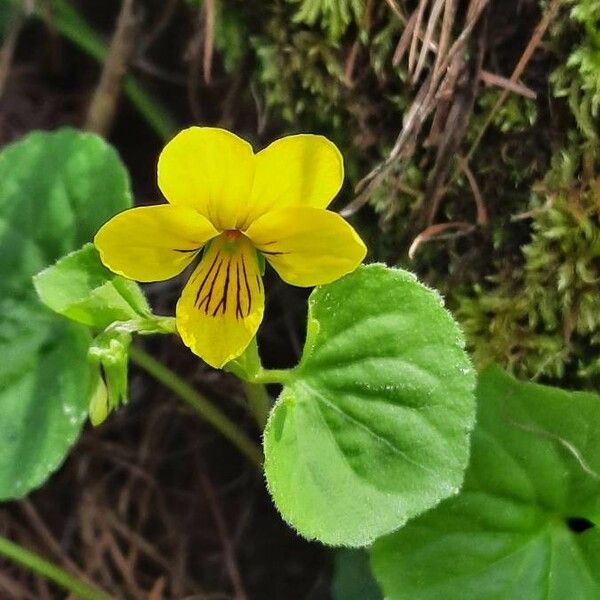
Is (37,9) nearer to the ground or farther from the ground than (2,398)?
farther from the ground

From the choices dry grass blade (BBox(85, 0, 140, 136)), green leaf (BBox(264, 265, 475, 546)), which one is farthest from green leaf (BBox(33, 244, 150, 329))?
dry grass blade (BBox(85, 0, 140, 136))

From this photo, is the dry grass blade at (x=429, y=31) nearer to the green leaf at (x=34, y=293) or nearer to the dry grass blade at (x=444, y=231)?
the dry grass blade at (x=444, y=231)

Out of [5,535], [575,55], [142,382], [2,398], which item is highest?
[575,55]

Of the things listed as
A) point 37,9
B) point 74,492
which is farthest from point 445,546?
point 37,9

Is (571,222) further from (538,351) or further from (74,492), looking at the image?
(74,492)

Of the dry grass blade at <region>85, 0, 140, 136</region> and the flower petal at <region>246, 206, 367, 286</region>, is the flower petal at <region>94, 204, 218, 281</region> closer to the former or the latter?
the flower petal at <region>246, 206, 367, 286</region>

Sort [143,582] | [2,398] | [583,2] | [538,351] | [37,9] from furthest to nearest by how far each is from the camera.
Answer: [37,9] < [143,582] < [2,398] < [538,351] < [583,2]
